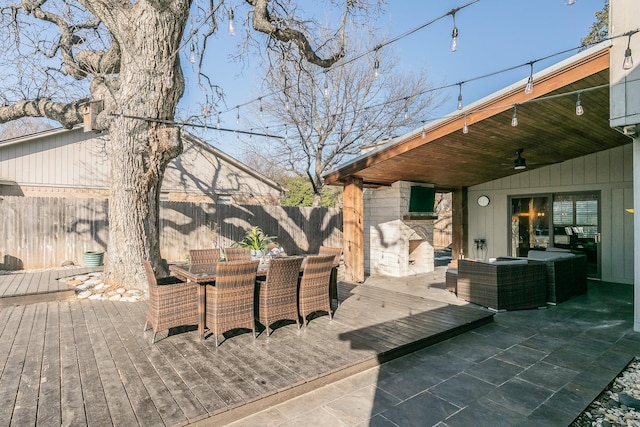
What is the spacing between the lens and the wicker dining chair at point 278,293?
3.80 m

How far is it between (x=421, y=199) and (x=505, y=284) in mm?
3121

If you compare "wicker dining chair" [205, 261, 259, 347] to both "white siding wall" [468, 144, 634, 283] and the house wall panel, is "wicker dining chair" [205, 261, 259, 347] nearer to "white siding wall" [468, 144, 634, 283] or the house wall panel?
"white siding wall" [468, 144, 634, 283]

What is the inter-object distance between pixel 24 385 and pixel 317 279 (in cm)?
277

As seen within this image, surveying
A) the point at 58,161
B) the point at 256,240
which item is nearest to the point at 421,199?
the point at 256,240

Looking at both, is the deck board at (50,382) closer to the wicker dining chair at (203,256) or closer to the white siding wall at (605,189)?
the wicker dining chair at (203,256)

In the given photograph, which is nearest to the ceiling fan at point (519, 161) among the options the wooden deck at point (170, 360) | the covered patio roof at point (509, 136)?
the covered patio roof at point (509, 136)

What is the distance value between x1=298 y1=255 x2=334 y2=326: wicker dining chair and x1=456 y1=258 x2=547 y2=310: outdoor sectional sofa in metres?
2.51

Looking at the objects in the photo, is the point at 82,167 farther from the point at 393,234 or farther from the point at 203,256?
the point at 393,234

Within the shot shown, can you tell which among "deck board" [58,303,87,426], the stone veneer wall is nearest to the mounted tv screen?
the stone veneer wall

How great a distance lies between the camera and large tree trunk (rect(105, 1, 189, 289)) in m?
5.47

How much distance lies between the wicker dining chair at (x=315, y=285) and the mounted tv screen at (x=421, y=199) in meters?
A: 3.85

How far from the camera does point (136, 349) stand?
338cm

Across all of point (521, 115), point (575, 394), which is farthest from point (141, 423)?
point (521, 115)

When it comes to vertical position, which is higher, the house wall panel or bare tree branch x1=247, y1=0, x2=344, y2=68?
bare tree branch x1=247, y1=0, x2=344, y2=68
